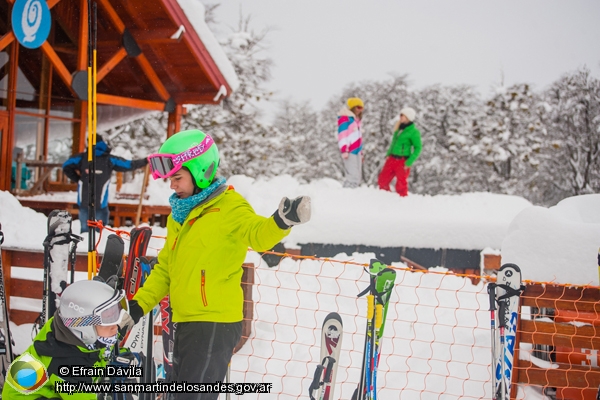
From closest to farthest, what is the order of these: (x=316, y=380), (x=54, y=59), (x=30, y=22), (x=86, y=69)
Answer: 1. (x=316, y=380)
2. (x=30, y=22)
3. (x=54, y=59)
4. (x=86, y=69)

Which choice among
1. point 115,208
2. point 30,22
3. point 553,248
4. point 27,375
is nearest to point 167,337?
point 27,375

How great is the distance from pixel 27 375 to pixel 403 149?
827 centimetres

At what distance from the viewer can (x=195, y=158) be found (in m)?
2.60

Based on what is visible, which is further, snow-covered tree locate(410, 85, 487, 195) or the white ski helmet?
snow-covered tree locate(410, 85, 487, 195)

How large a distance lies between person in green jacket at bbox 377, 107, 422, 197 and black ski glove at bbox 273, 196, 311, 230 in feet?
24.9

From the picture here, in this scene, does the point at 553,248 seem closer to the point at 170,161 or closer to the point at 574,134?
the point at 170,161

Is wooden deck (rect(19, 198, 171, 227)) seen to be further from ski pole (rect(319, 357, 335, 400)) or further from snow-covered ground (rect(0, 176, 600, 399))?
ski pole (rect(319, 357, 335, 400))

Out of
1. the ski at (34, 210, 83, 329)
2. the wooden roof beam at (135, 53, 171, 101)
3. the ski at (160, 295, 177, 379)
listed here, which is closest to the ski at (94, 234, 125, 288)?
the ski at (34, 210, 83, 329)

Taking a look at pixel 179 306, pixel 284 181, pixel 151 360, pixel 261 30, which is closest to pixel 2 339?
pixel 151 360

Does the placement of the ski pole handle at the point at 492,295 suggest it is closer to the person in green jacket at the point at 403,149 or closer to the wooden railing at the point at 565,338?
the wooden railing at the point at 565,338

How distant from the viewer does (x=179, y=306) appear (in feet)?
8.49

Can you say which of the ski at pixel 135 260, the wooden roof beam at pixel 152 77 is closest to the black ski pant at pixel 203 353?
the ski at pixel 135 260

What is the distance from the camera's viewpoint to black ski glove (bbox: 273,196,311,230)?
2135mm

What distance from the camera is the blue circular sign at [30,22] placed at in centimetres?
789
